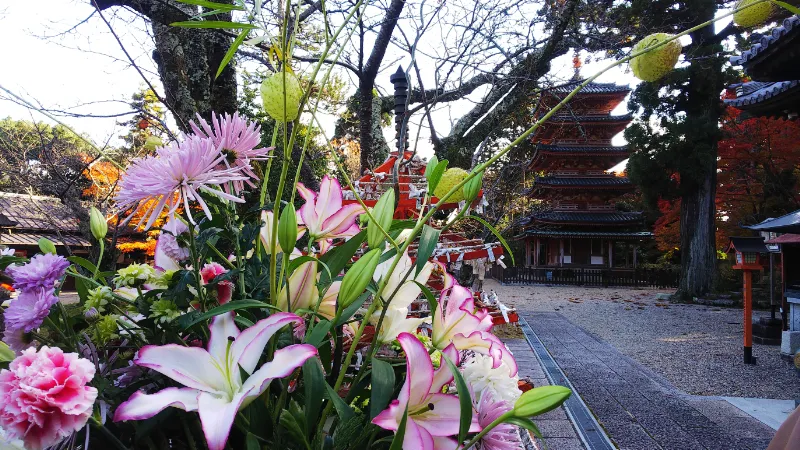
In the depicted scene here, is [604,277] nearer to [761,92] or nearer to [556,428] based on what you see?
[761,92]

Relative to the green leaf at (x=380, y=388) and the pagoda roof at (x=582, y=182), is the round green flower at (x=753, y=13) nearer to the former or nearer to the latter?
the green leaf at (x=380, y=388)

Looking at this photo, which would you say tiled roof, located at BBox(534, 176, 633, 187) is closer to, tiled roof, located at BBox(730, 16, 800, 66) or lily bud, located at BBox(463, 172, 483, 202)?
tiled roof, located at BBox(730, 16, 800, 66)

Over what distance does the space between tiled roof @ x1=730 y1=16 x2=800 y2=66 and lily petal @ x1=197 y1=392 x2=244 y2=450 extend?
334 cm

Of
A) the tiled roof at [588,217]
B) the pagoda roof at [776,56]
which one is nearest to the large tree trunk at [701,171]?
the tiled roof at [588,217]

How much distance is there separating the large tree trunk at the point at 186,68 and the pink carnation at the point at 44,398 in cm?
127

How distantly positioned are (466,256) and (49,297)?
4248 mm

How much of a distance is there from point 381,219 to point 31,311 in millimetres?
260

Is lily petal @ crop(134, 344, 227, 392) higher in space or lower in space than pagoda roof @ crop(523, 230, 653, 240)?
lower

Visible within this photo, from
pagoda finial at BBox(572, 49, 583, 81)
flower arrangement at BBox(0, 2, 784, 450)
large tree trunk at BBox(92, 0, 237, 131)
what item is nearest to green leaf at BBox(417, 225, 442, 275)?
flower arrangement at BBox(0, 2, 784, 450)

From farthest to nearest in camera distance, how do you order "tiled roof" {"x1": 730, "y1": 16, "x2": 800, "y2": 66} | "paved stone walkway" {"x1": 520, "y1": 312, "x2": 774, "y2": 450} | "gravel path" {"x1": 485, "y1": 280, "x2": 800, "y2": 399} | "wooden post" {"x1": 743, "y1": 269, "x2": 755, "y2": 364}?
"wooden post" {"x1": 743, "y1": 269, "x2": 755, "y2": 364}, "gravel path" {"x1": 485, "y1": 280, "x2": 800, "y2": 399}, "paved stone walkway" {"x1": 520, "y1": 312, "x2": 774, "y2": 450}, "tiled roof" {"x1": 730, "y1": 16, "x2": 800, "y2": 66}

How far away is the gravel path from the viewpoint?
4656 millimetres

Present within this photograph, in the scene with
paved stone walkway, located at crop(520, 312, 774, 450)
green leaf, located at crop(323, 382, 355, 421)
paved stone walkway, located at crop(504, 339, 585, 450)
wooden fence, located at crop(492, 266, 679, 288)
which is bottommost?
paved stone walkway, located at crop(520, 312, 774, 450)

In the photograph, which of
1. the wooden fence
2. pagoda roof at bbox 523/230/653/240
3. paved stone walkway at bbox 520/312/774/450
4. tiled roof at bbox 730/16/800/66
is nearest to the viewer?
tiled roof at bbox 730/16/800/66

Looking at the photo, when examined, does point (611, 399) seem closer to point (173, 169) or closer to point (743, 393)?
point (743, 393)
